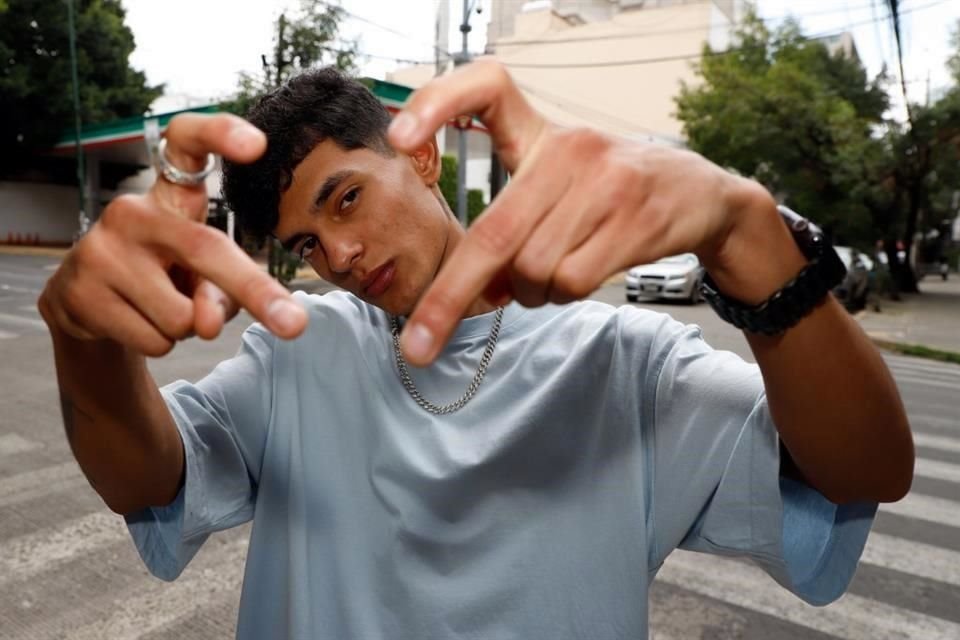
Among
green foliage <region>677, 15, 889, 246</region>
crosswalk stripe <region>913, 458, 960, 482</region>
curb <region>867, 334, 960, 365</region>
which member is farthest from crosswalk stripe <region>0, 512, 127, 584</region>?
green foliage <region>677, 15, 889, 246</region>

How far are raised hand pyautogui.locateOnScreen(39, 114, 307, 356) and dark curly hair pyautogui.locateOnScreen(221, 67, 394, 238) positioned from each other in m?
0.54

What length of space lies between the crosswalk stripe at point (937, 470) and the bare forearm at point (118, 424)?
16.0ft

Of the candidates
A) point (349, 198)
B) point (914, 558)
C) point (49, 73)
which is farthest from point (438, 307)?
point (49, 73)

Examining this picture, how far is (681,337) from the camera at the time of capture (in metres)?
1.25

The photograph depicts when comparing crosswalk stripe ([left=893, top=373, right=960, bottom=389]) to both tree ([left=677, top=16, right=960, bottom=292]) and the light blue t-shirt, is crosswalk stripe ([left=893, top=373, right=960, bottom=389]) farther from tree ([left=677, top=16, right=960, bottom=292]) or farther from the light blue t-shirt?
tree ([left=677, top=16, right=960, bottom=292])

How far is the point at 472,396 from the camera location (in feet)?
4.29

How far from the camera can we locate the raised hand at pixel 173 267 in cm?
73

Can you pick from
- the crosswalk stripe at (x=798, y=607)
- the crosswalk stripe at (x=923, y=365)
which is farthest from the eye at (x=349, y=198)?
the crosswalk stripe at (x=923, y=365)

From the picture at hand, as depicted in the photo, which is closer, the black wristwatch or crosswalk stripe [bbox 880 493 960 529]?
the black wristwatch

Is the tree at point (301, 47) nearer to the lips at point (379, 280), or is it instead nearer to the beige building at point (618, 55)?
the lips at point (379, 280)

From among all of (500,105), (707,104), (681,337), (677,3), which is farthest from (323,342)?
(677,3)

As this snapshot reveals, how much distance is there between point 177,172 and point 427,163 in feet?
2.39

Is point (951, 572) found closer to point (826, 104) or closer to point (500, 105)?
point (500, 105)

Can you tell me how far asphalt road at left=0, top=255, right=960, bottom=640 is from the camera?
2.95 meters
